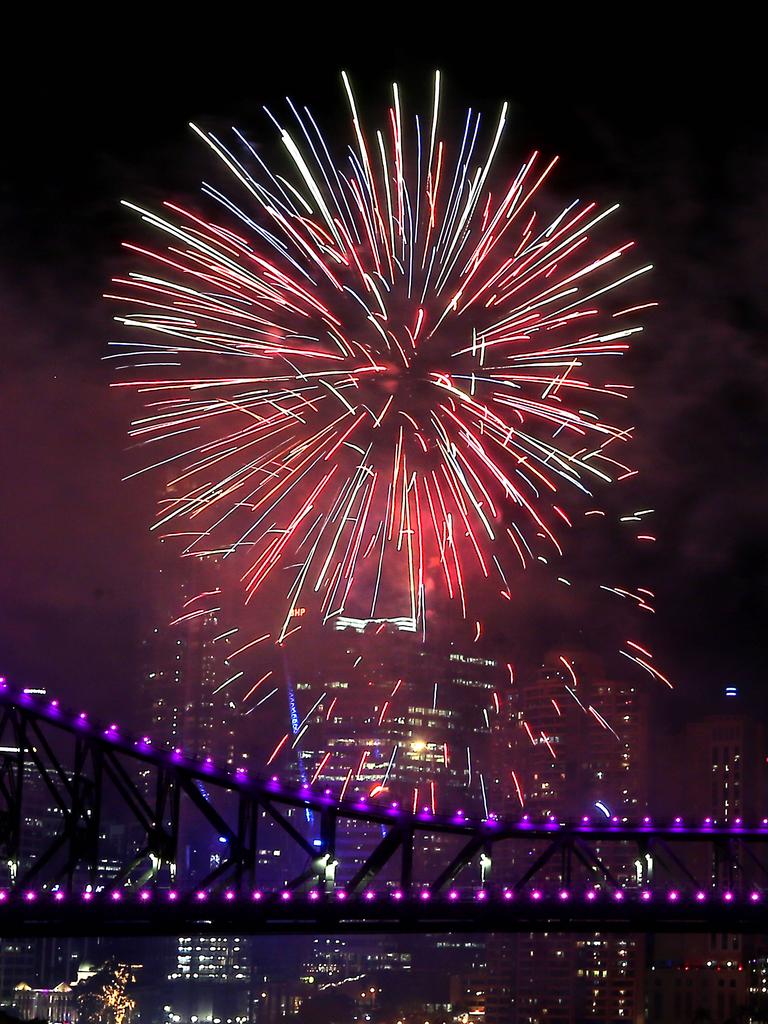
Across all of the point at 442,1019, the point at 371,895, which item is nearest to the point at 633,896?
the point at 371,895

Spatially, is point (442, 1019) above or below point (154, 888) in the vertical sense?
below

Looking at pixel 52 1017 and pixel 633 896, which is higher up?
pixel 633 896

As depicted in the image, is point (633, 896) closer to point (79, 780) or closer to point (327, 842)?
point (327, 842)

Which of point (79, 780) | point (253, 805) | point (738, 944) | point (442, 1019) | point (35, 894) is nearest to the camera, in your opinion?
point (35, 894)

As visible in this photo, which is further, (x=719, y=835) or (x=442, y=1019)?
(x=442, y=1019)

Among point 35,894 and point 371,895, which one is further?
point 371,895

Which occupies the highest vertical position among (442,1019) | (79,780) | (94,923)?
(79,780)

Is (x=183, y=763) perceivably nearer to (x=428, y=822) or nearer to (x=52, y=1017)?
(x=428, y=822)

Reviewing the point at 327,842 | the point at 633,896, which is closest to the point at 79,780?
the point at 327,842

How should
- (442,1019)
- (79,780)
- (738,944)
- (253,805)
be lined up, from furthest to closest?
(442,1019) < (738,944) < (253,805) < (79,780)
